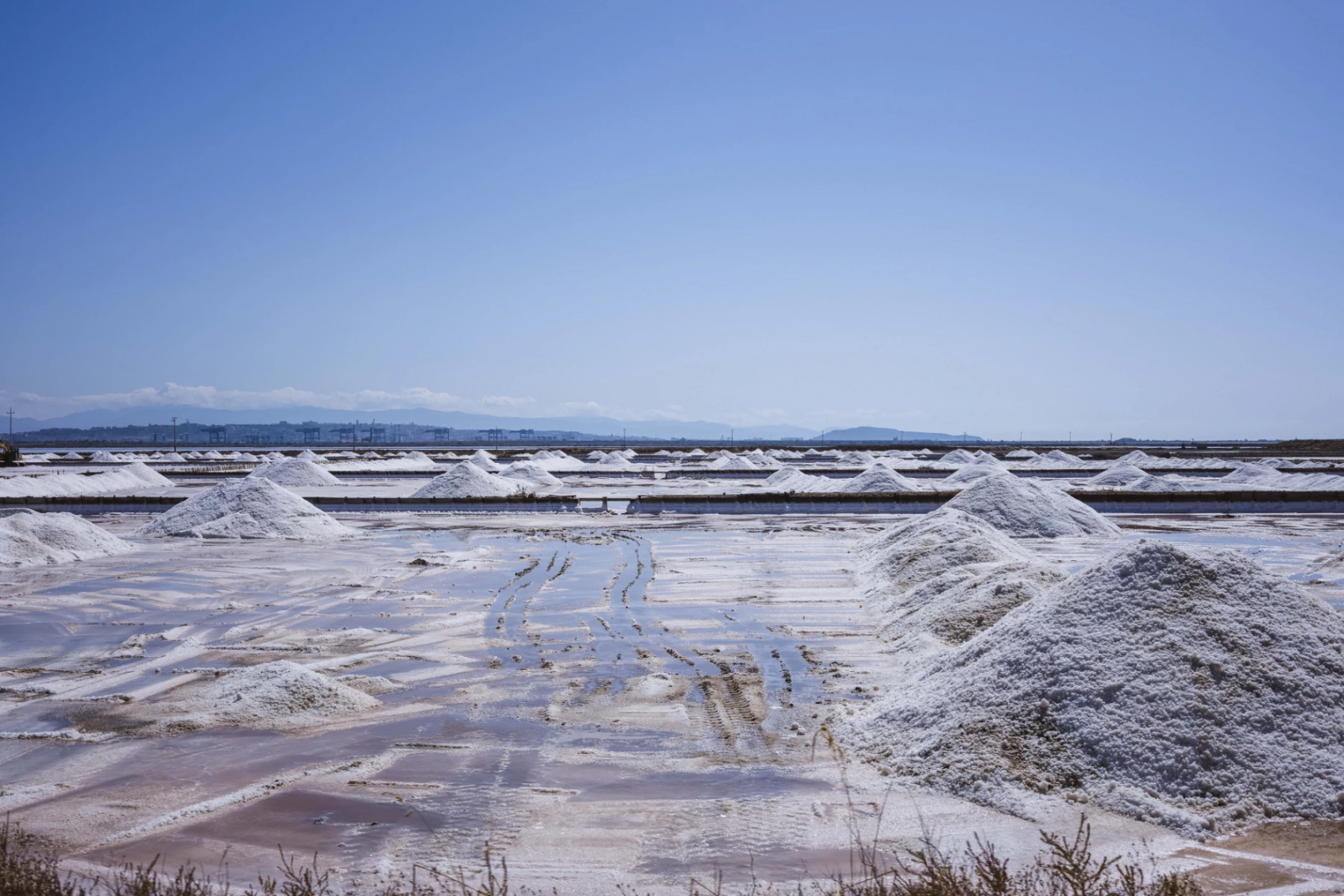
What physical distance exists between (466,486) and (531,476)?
585cm

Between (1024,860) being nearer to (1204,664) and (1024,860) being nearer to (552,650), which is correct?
(1204,664)

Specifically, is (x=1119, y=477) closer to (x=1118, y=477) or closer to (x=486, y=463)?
(x=1118, y=477)

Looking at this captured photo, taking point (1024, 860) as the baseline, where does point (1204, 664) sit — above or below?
above

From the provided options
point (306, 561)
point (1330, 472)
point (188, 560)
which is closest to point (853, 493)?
point (306, 561)

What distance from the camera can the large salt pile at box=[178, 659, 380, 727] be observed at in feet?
16.9

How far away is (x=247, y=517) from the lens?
14.6 meters

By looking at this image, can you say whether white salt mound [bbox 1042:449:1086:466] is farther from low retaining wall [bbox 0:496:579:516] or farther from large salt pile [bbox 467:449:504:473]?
low retaining wall [bbox 0:496:579:516]

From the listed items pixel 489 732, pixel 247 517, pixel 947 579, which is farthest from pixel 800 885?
pixel 247 517

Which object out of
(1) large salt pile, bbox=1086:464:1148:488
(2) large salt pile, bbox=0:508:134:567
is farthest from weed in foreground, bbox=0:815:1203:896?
(1) large salt pile, bbox=1086:464:1148:488

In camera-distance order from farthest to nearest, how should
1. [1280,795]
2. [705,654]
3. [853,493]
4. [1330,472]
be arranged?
[1330,472] → [853,493] → [705,654] → [1280,795]

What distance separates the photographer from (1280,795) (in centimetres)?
373

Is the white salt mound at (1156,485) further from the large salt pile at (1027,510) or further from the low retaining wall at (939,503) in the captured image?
the large salt pile at (1027,510)

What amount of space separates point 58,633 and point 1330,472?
28.5 metres

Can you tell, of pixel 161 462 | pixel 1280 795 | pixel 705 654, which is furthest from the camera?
pixel 161 462
